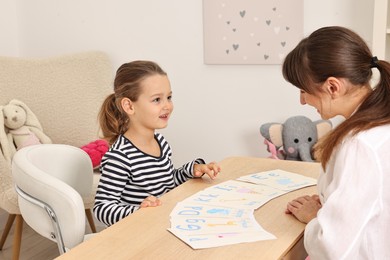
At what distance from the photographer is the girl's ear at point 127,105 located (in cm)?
157

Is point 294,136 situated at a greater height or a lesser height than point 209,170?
lesser

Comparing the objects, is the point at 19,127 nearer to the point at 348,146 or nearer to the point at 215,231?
the point at 215,231

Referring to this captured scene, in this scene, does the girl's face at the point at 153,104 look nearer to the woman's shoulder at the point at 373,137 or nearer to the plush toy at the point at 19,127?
the woman's shoulder at the point at 373,137

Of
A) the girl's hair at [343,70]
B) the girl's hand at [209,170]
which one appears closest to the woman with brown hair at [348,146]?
the girl's hair at [343,70]

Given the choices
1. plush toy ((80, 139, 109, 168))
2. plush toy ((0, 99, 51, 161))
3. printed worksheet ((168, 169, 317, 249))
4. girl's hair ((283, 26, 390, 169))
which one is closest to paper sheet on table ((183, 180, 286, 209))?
printed worksheet ((168, 169, 317, 249))

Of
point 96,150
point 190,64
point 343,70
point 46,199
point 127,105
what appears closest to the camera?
point 343,70

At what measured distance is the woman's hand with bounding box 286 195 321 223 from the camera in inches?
46.9

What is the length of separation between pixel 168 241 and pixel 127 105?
2.00ft

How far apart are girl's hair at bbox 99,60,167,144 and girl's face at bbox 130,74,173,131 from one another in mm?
17

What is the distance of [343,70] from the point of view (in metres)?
1.07

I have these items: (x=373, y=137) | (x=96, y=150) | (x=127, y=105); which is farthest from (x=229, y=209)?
(x=96, y=150)

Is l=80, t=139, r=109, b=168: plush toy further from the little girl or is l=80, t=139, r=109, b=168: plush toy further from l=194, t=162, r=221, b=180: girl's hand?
l=194, t=162, r=221, b=180: girl's hand

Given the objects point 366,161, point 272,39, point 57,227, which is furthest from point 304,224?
point 272,39

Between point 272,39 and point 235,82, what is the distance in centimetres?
30
